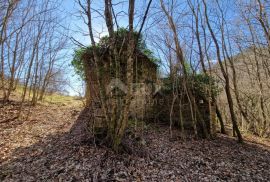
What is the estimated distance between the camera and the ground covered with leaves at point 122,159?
2939mm

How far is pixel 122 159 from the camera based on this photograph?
134 inches

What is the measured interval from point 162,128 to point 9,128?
437 centimetres

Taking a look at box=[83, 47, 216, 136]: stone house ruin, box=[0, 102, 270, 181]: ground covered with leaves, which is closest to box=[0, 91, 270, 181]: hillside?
box=[0, 102, 270, 181]: ground covered with leaves

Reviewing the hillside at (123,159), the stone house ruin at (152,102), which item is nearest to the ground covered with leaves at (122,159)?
the hillside at (123,159)

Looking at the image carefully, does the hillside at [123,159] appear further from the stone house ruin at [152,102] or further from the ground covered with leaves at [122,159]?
the stone house ruin at [152,102]

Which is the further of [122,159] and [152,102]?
[152,102]

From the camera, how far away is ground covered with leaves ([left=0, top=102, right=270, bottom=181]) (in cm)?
294

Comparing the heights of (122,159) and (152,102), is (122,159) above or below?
below

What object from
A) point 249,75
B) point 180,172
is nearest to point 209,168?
point 180,172

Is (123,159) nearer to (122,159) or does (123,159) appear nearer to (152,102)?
(122,159)

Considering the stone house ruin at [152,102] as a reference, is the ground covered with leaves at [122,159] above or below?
below

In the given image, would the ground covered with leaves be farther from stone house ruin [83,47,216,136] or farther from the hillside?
stone house ruin [83,47,216,136]

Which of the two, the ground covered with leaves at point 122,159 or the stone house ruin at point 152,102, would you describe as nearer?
the ground covered with leaves at point 122,159

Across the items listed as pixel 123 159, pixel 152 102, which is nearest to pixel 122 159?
pixel 123 159
